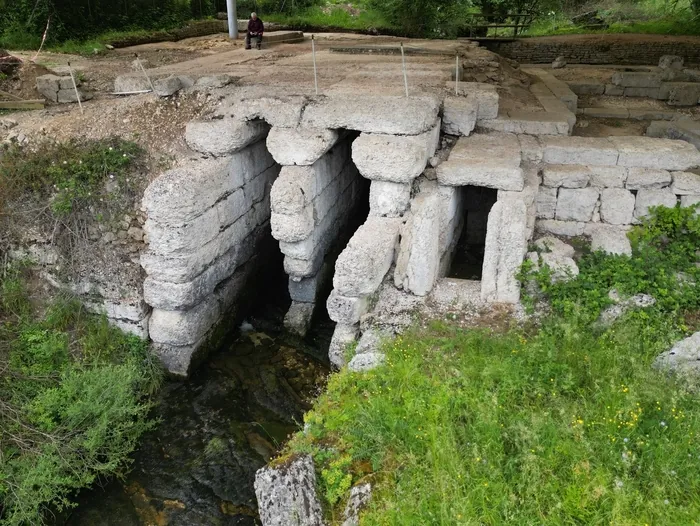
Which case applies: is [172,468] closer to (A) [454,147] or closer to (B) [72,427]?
(B) [72,427]

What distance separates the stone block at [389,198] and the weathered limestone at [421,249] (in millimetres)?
454

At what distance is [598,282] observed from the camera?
20.3ft

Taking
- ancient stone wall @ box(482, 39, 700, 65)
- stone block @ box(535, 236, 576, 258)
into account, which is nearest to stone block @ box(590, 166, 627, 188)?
stone block @ box(535, 236, 576, 258)

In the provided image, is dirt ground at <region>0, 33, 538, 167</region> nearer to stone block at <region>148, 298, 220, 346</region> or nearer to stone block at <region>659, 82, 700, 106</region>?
stone block at <region>148, 298, 220, 346</region>

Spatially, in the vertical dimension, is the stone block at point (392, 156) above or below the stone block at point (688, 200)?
above

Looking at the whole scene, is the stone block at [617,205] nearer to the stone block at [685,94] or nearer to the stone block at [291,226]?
the stone block at [291,226]

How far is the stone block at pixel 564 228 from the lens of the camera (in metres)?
7.61

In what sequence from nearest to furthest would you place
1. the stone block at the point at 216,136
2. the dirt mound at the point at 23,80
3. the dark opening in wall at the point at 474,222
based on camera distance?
the stone block at the point at 216,136, the dark opening in wall at the point at 474,222, the dirt mound at the point at 23,80

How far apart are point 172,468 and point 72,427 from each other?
1079mm

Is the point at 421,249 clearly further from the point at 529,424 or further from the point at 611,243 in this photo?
the point at 529,424

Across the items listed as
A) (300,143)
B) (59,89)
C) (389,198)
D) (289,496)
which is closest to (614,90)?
(389,198)

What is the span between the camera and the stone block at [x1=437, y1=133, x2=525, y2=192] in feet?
21.4

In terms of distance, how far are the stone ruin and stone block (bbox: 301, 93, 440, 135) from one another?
0.02 meters

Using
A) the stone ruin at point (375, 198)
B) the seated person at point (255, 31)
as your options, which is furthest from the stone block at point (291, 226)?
the seated person at point (255, 31)
